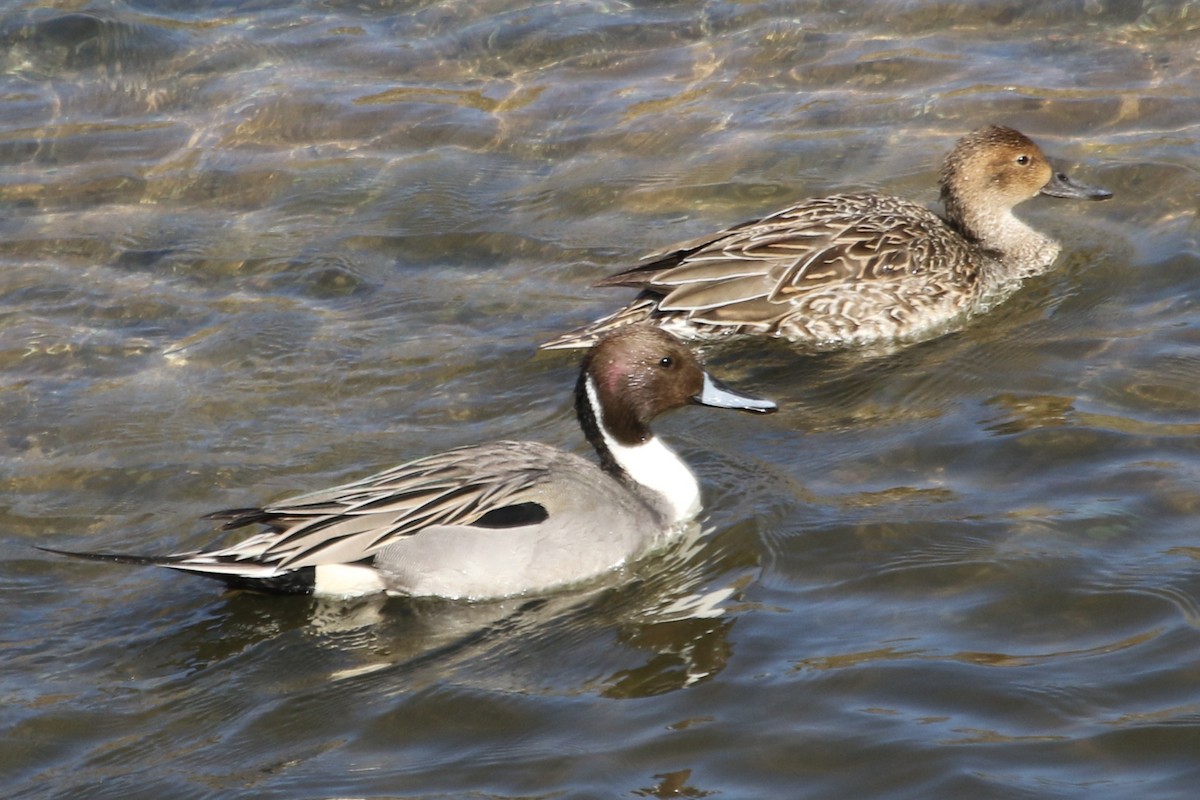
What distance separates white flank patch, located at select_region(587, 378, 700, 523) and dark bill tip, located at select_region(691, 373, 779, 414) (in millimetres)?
271

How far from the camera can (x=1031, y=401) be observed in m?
7.47

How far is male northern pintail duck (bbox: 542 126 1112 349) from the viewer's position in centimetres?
856

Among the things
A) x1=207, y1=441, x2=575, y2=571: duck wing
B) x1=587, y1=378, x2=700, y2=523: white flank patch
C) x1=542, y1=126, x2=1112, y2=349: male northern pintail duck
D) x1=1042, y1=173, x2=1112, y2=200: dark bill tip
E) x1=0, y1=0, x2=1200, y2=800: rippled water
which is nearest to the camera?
x1=0, y1=0, x2=1200, y2=800: rippled water

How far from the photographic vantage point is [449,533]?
6.42 metres

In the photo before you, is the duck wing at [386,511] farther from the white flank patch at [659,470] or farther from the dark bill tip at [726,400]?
the dark bill tip at [726,400]

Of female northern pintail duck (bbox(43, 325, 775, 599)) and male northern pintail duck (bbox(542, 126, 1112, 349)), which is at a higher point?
male northern pintail duck (bbox(542, 126, 1112, 349))

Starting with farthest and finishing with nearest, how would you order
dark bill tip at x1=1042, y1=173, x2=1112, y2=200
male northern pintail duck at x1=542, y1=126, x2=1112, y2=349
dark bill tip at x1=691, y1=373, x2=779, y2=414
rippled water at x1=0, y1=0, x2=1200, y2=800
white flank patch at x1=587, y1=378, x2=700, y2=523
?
dark bill tip at x1=1042, y1=173, x2=1112, y2=200 → male northern pintail duck at x1=542, y1=126, x2=1112, y2=349 → dark bill tip at x1=691, y1=373, x2=779, y2=414 → white flank patch at x1=587, y1=378, x2=700, y2=523 → rippled water at x1=0, y1=0, x2=1200, y2=800

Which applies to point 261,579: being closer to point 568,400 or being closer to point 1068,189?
point 568,400

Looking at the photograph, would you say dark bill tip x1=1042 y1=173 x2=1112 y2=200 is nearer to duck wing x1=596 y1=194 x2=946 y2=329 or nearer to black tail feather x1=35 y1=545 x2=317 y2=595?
duck wing x1=596 y1=194 x2=946 y2=329

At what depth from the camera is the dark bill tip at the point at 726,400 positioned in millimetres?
7094

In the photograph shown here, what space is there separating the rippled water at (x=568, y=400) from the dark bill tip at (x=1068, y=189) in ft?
0.79

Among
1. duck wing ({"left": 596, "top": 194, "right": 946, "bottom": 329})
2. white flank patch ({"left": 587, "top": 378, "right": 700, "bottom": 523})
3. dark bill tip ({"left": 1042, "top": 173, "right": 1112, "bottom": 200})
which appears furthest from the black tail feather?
dark bill tip ({"left": 1042, "top": 173, "right": 1112, "bottom": 200})

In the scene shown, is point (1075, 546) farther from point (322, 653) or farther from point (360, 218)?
point (360, 218)

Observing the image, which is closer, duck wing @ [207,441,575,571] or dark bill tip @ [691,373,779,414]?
duck wing @ [207,441,575,571]
